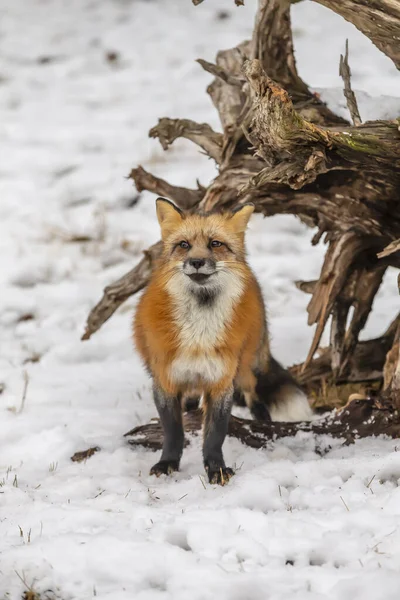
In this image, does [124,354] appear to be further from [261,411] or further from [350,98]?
[350,98]

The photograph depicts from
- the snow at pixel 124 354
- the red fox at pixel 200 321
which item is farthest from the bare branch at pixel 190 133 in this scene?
the red fox at pixel 200 321

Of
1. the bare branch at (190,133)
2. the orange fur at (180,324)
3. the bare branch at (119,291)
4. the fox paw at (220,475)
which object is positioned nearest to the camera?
the fox paw at (220,475)

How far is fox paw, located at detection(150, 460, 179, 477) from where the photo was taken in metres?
4.84

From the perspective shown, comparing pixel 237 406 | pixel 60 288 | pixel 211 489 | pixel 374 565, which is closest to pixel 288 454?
pixel 211 489

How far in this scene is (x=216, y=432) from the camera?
15.7ft

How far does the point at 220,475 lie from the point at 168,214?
1841 mm

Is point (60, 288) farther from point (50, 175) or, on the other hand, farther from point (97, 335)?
point (50, 175)

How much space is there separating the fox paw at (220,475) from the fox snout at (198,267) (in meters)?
1.25

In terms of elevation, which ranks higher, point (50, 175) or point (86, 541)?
point (86, 541)

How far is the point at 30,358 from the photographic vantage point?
7.84 meters

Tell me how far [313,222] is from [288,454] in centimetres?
218

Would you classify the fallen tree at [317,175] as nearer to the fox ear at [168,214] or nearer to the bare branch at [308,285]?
the bare branch at [308,285]

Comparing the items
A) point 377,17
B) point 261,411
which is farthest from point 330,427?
point 377,17

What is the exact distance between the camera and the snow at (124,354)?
10.7 feet
